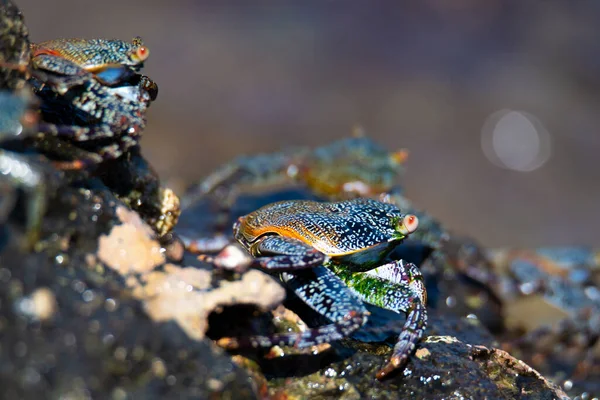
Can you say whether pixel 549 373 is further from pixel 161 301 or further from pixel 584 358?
pixel 161 301

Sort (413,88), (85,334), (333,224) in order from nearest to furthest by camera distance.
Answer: (85,334)
(333,224)
(413,88)

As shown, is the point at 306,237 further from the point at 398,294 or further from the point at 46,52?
the point at 46,52

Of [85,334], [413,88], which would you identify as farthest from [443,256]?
[413,88]

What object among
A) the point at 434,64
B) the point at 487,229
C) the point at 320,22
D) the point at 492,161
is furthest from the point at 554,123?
the point at 320,22

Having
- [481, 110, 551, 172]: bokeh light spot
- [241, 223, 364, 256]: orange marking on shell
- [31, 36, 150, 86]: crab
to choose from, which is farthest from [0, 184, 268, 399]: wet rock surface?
[481, 110, 551, 172]: bokeh light spot

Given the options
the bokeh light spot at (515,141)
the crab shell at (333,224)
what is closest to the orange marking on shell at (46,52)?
the crab shell at (333,224)

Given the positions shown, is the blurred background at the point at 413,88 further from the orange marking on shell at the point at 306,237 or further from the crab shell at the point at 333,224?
the orange marking on shell at the point at 306,237
